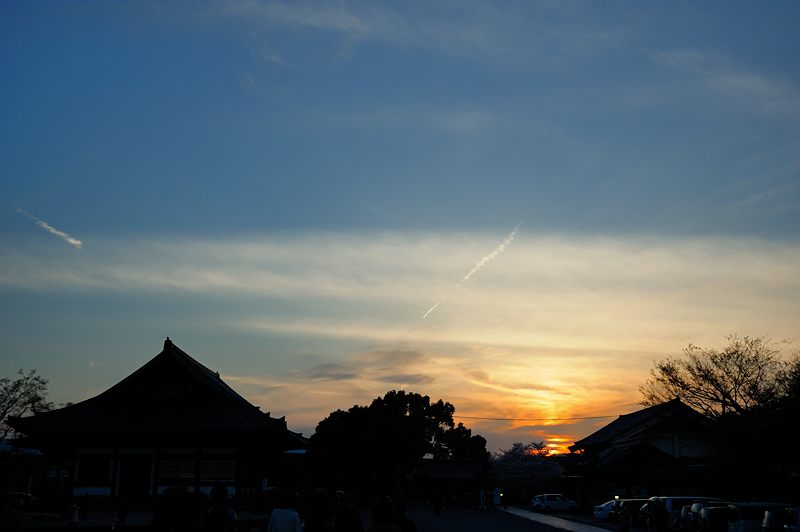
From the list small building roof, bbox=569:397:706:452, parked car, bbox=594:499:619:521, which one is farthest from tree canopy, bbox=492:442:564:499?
parked car, bbox=594:499:619:521

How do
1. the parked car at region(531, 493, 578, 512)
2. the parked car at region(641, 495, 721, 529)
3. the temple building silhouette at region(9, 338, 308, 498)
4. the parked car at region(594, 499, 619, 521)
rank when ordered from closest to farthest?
the parked car at region(641, 495, 721, 529), the temple building silhouette at region(9, 338, 308, 498), the parked car at region(594, 499, 619, 521), the parked car at region(531, 493, 578, 512)

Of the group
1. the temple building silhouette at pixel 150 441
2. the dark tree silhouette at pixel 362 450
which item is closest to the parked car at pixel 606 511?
the temple building silhouette at pixel 150 441

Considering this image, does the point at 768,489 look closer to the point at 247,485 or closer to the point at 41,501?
the point at 247,485

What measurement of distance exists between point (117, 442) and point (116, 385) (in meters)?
4.57

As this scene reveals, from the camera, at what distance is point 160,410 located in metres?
41.9

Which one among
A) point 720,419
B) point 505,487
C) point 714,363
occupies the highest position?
point 714,363

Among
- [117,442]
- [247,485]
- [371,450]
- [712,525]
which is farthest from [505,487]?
[712,525]

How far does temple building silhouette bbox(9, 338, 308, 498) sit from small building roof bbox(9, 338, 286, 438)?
0.06 m

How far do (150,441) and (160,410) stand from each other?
2536mm

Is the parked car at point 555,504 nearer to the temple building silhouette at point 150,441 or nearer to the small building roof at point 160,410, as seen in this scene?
the temple building silhouette at point 150,441

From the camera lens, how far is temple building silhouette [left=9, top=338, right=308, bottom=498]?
130 feet

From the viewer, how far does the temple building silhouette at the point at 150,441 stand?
39.5m

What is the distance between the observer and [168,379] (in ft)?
143

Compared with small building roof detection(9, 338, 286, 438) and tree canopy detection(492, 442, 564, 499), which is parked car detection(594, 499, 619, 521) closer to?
small building roof detection(9, 338, 286, 438)
